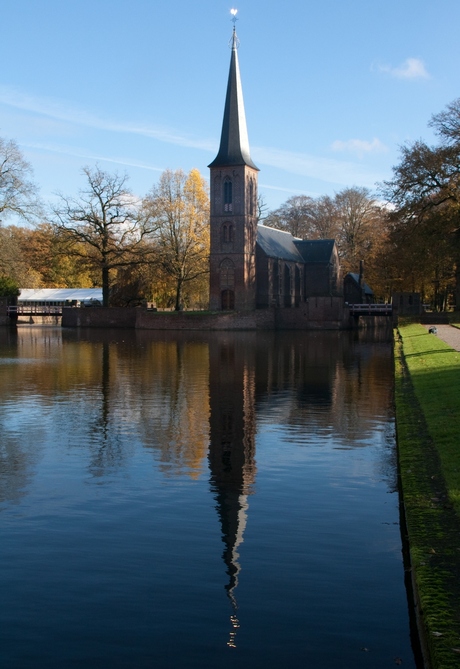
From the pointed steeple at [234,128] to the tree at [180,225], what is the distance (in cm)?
452

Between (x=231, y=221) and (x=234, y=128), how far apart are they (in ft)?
30.0

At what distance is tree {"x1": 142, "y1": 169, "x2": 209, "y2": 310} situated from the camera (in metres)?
74.7

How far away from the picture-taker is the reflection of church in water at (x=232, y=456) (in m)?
8.96

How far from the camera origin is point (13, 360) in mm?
33625

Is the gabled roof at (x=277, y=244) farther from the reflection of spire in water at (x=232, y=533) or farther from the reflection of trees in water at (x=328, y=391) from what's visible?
the reflection of spire in water at (x=232, y=533)

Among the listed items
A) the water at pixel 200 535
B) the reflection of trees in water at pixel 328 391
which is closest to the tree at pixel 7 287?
the reflection of trees in water at pixel 328 391

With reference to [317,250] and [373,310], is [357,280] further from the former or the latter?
[373,310]

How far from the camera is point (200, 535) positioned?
30.8ft

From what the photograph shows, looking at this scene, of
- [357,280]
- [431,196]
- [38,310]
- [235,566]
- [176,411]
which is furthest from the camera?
[357,280]

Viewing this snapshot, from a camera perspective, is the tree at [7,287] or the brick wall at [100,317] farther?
the tree at [7,287]

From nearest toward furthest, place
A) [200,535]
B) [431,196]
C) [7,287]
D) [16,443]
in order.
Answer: [200,535] → [16,443] → [431,196] → [7,287]

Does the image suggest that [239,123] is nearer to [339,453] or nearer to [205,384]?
[205,384]

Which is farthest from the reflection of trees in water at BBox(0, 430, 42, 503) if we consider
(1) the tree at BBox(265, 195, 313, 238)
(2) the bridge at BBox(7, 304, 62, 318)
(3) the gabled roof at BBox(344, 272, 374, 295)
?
(1) the tree at BBox(265, 195, 313, 238)

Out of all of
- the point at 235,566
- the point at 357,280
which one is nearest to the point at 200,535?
the point at 235,566
